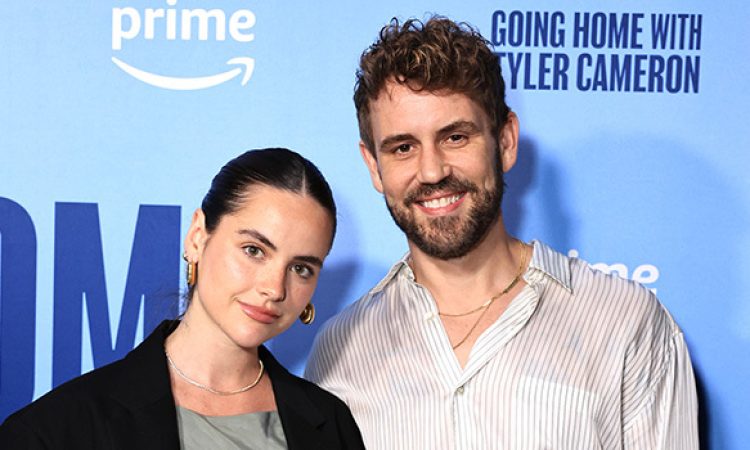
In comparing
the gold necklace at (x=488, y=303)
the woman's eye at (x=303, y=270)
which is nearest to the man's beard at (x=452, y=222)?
the gold necklace at (x=488, y=303)

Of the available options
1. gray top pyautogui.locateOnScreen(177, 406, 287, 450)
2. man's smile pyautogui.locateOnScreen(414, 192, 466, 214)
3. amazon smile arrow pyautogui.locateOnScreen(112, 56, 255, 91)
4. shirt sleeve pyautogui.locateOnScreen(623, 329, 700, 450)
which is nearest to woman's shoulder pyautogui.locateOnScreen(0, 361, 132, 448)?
gray top pyautogui.locateOnScreen(177, 406, 287, 450)

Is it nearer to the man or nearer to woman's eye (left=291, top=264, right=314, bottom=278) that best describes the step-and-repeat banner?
the man

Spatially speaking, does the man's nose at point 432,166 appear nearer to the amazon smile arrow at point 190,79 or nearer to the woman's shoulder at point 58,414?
the amazon smile arrow at point 190,79

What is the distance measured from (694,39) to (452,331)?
34.6 inches

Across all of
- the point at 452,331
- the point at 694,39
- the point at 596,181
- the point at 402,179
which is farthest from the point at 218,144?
the point at 694,39

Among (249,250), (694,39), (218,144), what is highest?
(694,39)

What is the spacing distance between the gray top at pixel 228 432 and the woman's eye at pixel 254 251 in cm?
29

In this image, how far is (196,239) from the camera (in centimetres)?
185

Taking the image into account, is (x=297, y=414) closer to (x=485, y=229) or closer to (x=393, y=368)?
(x=393, y=368)

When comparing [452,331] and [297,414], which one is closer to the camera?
[297,414]

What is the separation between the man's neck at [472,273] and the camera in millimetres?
2084

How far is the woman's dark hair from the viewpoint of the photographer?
1.83 metres

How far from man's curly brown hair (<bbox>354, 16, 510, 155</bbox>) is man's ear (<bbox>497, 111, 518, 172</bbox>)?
0.09ft

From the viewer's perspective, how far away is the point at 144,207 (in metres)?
2.37
